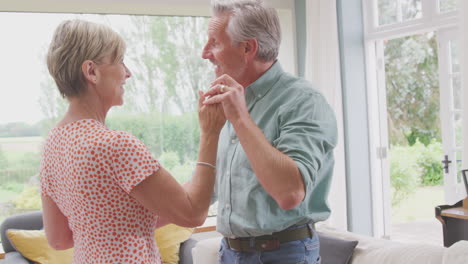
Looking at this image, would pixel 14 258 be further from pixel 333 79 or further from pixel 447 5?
pixel 447 5

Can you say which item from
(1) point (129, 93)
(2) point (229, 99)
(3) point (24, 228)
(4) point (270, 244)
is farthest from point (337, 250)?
(1) point (129, 93)

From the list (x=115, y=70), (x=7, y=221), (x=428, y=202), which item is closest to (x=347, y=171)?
(x=7, y=221)

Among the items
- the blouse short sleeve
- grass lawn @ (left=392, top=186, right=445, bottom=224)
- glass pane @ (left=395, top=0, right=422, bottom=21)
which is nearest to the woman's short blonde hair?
the blouse short sleeve

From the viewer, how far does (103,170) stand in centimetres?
133

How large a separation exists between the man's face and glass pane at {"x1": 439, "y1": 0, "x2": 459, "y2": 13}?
3.29 metres

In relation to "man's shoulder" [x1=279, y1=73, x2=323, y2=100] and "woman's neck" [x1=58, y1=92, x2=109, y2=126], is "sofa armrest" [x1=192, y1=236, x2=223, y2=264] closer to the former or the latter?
"man's shoulder" [x1=279, y1=73, x2=323, y2=100]

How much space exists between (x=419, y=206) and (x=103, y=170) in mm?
8973

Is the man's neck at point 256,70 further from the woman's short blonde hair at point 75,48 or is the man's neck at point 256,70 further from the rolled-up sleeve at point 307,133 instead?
the woman's short blonde hair at point 75,48

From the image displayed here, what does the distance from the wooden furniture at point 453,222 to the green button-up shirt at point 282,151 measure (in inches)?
79.2

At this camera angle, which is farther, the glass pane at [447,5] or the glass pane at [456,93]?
the glass pane at [456,93]

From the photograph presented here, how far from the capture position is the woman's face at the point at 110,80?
1.42 m

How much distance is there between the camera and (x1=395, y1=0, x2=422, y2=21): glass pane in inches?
195

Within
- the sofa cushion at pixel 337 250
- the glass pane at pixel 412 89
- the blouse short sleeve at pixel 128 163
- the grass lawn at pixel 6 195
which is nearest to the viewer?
the blouse short sleeve at pixel 128 163

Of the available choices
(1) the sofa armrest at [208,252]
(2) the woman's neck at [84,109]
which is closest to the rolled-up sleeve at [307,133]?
(2) the woman's neck at [84,109]
